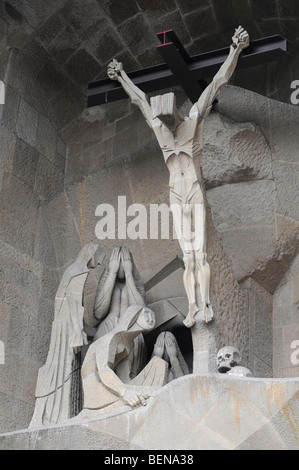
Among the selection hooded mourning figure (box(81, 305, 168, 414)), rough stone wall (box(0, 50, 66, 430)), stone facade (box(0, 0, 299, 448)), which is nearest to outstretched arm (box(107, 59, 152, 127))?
stone facade (box(0, 0, 299, 448))

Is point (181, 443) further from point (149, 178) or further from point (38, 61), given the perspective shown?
point (38, 61)

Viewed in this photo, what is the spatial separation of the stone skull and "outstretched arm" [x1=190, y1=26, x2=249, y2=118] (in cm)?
160

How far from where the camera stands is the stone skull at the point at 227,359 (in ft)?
22.0

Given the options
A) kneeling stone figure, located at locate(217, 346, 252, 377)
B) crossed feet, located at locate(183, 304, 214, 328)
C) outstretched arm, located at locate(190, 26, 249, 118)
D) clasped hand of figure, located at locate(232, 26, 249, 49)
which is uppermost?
clasped hand of figure, located at locate(232, 26, 249, 49)

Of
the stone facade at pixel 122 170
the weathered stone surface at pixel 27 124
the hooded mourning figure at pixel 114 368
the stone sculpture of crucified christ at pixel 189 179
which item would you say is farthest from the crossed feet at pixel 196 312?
the weathered stone surface at pixel 27 124

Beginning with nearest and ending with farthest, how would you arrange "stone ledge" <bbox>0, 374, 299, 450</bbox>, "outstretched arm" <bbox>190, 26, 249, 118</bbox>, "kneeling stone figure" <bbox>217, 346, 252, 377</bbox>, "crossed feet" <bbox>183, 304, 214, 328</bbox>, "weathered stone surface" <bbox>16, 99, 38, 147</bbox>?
"stone ledge" <bbox>0, 374, 299, 450</bbox> < "kneeling stone figure" <bbox>217, 346, 252, 377</bbox> < "crossed feet" <bbox>183, 304, 214, 328</bbox> < "outstretched arm" <bbox>190, 26, 249, 118</bbox> < "weathered stone surface" <bbox>16, 99, 38, 147</bbox>

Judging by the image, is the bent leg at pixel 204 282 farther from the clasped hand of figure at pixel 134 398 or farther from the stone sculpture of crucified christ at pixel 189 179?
the clasped hand of figure at pixel 134 398

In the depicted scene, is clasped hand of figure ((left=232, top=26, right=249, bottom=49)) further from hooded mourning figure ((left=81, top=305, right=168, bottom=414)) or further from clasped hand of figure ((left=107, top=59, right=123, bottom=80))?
hooded mourning figure ((left=81, top=305, right=168, bottom=414))

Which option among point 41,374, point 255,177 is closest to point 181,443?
point 41,374

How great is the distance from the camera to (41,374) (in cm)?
744

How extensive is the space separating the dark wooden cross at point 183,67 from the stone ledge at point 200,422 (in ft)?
8.04

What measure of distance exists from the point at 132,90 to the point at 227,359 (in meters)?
2.04

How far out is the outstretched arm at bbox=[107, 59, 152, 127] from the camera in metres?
7.44

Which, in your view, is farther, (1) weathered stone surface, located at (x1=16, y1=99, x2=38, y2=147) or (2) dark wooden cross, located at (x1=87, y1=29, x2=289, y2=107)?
(1) weathered stone surface, located at (x1=16, y1=99, x2=38, y2=147)
